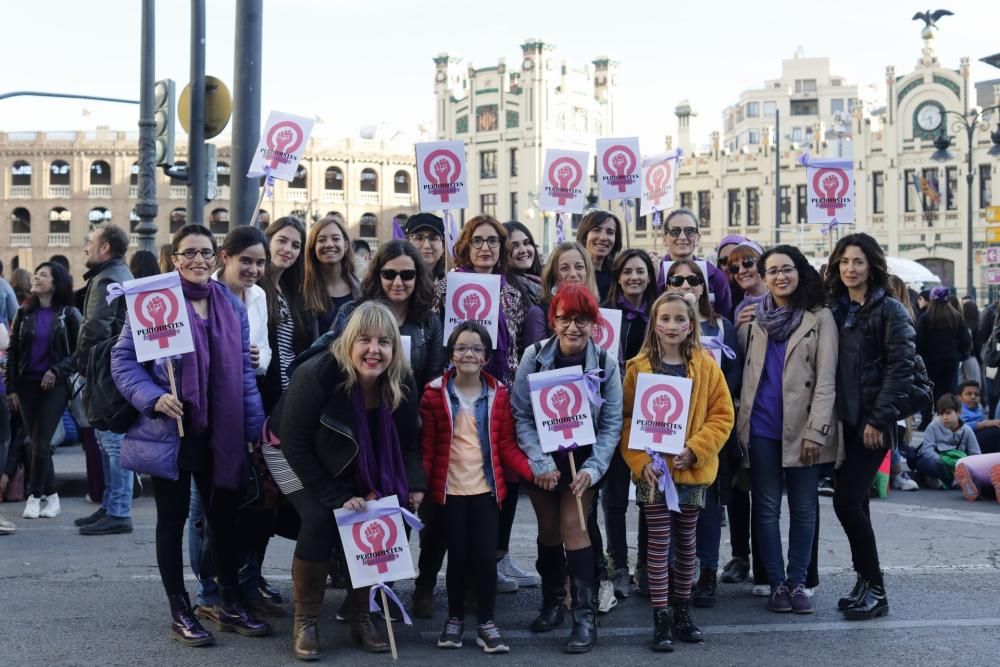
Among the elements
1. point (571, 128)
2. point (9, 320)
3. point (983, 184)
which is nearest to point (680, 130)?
point (571, 128)

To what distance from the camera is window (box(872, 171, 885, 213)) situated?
54.9 meters

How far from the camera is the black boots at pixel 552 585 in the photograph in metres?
5.83

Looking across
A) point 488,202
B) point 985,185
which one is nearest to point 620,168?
point 985,185

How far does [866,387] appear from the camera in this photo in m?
6.05

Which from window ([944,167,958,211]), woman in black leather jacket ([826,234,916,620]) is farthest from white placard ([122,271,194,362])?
window ([944,167,958,211])

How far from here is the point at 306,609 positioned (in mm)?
5324

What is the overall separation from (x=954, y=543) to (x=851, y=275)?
295 cm

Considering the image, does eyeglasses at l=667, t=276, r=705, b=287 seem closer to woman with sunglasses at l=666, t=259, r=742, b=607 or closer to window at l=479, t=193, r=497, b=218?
woman with sunglasses at l=666, t=259, r=742, b=607

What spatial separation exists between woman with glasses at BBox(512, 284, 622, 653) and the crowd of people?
1 cm

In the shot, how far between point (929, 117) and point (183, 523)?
53752 millimetres

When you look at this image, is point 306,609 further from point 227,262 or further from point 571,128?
point 571,128

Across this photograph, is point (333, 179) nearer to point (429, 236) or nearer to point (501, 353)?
point (429, 236)

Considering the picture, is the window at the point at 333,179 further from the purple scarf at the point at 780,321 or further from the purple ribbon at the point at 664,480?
the purple ribbon at the point at 664,480

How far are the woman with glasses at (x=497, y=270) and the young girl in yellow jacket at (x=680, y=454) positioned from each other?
79 cm
